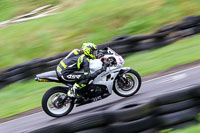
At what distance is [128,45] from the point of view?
14.0 meters

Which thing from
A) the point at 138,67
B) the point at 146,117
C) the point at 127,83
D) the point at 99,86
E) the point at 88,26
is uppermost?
the point at 88,26

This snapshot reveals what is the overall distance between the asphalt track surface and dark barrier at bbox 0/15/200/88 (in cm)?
395

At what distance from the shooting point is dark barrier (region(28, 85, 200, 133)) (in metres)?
5.81

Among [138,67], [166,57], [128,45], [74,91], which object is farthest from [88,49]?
[128,45]

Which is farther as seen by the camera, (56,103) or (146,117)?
(56,103)

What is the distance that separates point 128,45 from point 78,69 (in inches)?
220

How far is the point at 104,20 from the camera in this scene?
17.9 m

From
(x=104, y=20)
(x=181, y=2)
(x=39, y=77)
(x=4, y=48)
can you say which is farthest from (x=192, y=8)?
(x=39, y=77)

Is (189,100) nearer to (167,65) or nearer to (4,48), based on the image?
(167,65)

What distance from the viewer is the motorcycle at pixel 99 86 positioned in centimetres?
858

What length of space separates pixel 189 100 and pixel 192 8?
12076 mm

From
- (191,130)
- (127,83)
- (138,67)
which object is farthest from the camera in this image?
(138,67)

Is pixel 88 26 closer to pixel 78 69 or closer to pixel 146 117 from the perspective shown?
pixel 78 69

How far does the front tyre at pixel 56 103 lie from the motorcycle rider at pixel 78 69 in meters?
0.23
